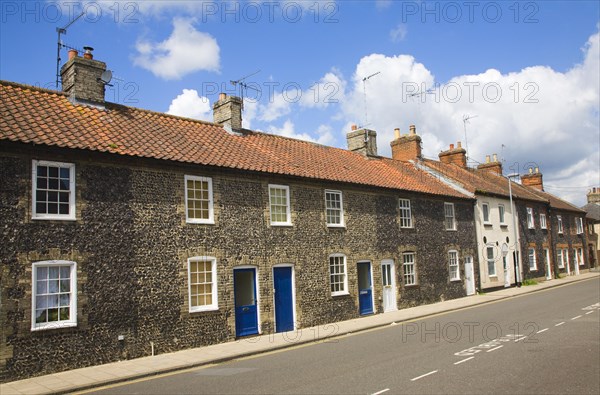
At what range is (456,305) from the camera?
23766 millimetres

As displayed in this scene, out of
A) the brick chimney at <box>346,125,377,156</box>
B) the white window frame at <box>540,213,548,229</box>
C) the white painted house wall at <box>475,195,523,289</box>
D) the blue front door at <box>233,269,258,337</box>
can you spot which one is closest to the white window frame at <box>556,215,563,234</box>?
the white window frame at <box>540,213,548,229</box>

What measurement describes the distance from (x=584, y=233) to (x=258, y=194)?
139 feet

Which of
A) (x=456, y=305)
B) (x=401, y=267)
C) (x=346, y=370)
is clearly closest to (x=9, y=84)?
(x=346, y=370)

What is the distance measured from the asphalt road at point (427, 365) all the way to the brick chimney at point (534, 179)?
3442 centimetres

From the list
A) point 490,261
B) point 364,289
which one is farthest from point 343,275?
point 490,261

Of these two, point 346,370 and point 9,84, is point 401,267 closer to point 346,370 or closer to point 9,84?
point 346,370

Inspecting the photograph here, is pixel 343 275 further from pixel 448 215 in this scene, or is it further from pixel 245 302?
pixel 448 215

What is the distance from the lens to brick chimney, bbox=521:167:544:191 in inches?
1918

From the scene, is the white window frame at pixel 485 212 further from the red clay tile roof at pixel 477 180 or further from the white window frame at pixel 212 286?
the white window frame at pixel 212 286

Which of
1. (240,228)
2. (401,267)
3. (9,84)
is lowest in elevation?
(401,267)

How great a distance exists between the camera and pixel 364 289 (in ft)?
71.4

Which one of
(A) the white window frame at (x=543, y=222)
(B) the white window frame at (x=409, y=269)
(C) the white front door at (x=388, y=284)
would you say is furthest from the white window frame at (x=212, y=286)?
(A) the white window frame at (x=543, y=222)

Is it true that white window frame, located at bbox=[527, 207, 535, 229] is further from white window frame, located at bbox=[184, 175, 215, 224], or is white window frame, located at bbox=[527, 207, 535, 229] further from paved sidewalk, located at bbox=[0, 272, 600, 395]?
white window frame, located at bbox=[184, 175, 215, 224]

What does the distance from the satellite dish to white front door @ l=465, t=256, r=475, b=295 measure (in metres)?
21.6
